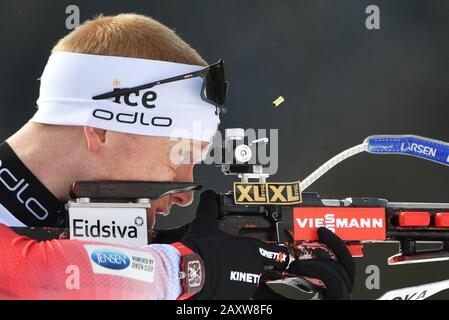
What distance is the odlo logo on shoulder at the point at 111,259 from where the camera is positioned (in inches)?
76.5

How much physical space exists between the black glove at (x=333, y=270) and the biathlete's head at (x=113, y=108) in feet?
1.83

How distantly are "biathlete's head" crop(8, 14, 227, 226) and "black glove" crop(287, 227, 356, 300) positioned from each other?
0.56m

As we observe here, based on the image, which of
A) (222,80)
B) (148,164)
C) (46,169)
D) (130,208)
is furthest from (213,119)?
(46,169)

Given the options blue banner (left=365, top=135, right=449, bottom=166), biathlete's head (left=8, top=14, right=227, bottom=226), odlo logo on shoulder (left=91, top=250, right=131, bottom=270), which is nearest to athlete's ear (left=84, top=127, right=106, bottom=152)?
biathlete's head (left=8, top=14, right=227, bottom=226)

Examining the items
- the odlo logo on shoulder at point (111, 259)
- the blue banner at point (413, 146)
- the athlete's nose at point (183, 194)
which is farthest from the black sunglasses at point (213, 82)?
the blue banner at point (413, 146)

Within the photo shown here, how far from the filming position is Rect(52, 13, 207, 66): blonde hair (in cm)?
225

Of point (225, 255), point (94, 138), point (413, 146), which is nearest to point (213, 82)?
point (94, 138)

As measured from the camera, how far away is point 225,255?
7.27 feet

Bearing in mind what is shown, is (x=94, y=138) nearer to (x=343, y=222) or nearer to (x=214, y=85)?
(x=214, y=85)

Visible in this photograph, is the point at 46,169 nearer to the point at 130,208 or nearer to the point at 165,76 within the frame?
the point at 130,208

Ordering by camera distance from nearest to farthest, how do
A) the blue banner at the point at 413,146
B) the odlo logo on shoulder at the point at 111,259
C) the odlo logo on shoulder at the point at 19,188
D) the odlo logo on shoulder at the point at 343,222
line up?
the odlo logo on shoulder at the point at 111,259 < the odlo logo on shoulder at the point at 19,188 < the odlo logo on shoulder at the point at 343,222 < the blue banner at the point at 413,146

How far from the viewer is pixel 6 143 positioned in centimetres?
218

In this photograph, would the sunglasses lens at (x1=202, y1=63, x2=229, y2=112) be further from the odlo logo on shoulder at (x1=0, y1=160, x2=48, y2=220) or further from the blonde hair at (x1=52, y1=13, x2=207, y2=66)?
the odlo logo on shoulder at (x1=0, y1=160, x2=48, y2=220)

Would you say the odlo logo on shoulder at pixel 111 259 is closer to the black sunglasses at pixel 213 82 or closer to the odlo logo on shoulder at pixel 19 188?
the odlo logo on shoulder at pixel 19 188
